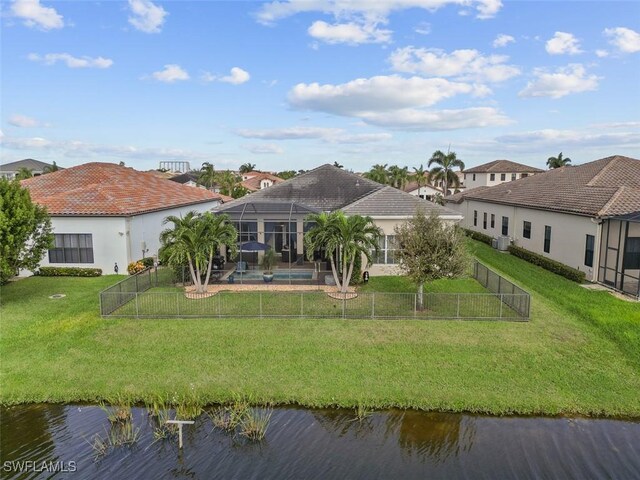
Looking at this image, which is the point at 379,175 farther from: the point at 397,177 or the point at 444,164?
the point at 444,164

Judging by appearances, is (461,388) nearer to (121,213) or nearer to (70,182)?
(121,213)

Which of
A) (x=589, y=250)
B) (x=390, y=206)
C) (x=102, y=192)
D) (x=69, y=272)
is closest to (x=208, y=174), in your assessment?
(x=102, y=192)

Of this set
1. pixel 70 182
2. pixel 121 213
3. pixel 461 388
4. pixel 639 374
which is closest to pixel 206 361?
pixel 461 388

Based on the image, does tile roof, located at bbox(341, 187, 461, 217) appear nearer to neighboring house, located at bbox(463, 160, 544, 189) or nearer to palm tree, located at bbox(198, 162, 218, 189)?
neighboring house, located at bbox(463, 160, 544, 189)

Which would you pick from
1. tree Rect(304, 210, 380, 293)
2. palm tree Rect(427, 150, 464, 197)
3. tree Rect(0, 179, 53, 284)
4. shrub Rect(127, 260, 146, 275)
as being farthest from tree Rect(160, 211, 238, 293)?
palm tree Rect(427, 150, 464, 197)

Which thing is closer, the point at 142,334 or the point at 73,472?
the point at 73,472

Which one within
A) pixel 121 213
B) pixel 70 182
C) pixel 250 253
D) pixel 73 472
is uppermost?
pixel 70 182
